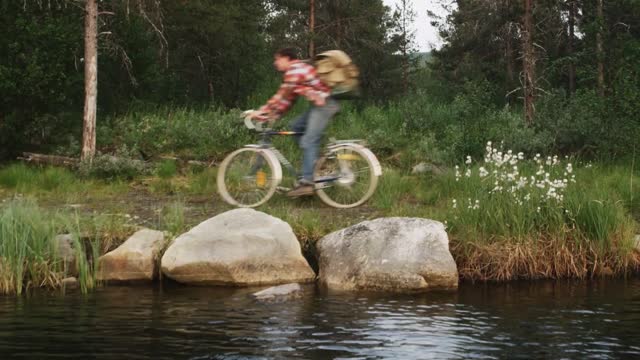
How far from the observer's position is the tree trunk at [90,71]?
621 inches

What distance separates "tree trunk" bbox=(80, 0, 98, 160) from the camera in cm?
1577

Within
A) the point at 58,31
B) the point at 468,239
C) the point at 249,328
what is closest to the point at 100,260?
the point at 249,328

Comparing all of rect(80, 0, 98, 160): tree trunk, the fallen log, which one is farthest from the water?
rect(80, 0, 98, 160): tree trunk

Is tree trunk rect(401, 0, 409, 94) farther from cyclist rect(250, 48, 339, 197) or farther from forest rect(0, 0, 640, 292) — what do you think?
cyclist rect(250, 48, 339, 197)

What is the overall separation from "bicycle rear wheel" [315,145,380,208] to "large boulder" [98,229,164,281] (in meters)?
2.31

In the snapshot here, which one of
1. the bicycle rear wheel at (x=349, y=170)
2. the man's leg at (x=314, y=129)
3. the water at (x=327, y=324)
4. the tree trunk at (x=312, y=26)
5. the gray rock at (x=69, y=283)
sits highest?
the tree trunk at (x=312, y=26)

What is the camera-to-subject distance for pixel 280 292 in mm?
8156

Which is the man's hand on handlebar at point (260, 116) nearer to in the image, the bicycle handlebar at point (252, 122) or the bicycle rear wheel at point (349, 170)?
the bicycle handlebar at point (252, 122)

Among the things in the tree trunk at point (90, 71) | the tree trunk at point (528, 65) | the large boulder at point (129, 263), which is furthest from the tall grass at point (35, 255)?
the tree trunk at point (528, 65)

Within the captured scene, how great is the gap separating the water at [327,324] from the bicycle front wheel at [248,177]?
2079 mm

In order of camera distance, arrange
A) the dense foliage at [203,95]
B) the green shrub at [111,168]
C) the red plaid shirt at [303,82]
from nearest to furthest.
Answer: the red plaid shirt at [303,82] → the green shrub at [111,168] → the dense foliage at [203,95]

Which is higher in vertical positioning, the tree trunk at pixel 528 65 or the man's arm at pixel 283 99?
the tree trunk at pixel 528 65

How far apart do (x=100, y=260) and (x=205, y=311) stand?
2063 millimetres

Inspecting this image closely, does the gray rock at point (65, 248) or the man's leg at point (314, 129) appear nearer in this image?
the gray rock at point (65, 248)
